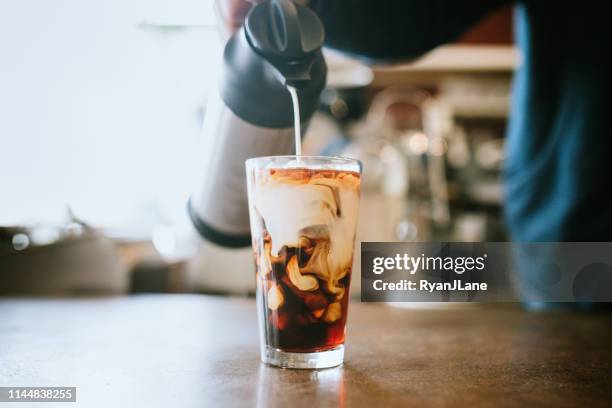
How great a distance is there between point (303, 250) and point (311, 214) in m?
0.03

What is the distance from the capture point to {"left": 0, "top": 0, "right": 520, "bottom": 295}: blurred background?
2.86 ft

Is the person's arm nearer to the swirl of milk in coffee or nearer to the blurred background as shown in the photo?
the blurred background

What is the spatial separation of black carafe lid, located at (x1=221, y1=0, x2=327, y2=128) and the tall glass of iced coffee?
10cm

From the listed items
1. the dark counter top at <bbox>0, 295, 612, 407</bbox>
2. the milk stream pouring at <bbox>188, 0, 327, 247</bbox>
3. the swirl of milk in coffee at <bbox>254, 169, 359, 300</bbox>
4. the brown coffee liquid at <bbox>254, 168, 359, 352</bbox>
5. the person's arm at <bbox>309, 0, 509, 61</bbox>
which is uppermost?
the person's arm at <bbox>309, 0, 509, 61</bbox>

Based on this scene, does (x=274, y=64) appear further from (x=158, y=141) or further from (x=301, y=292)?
(x=158, y=141)

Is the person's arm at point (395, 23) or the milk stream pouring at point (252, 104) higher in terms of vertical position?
the person's arm at point (395, 23)

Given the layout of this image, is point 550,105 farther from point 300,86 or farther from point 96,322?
point 96,322

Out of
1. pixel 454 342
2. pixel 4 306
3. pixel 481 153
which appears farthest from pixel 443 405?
pixel 481 153

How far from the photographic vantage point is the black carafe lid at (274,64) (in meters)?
0.51

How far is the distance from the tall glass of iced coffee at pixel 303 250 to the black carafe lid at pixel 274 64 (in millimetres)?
96

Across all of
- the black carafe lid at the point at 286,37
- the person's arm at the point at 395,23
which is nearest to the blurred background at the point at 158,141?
the person's arm at the point at 395,23

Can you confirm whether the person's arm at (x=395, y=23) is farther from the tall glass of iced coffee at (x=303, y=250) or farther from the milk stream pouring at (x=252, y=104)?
the tall glass of iced coffee at (x=303, y=250)

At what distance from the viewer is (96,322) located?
2.39ft

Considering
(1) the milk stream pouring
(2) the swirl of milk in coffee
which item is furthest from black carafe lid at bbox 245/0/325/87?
(2) the swirl of milk in coffee
